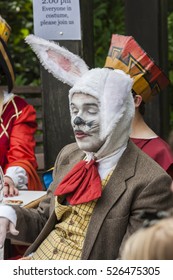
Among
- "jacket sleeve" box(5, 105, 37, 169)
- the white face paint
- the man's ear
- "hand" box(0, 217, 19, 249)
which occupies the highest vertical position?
the white face paint

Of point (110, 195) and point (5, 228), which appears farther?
point (5, 228)

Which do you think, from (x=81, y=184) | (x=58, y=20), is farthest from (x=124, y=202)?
(x=58, y=20)

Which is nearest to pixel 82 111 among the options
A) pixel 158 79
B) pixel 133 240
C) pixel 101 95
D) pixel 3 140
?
pixel 101 95

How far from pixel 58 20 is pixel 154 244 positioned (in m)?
2.46

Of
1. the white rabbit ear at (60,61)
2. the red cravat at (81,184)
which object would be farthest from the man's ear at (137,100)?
the red cravat at (81,184)

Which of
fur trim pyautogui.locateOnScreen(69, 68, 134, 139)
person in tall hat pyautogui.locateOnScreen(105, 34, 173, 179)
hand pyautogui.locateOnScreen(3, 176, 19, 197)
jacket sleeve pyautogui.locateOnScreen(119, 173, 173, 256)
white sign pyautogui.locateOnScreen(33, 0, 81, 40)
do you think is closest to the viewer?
jacket sleeve pyautogui.locateOnScreen(119, 173, 173, 256)

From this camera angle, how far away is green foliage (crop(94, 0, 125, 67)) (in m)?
7.41

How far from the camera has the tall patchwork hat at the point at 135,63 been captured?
4.18m

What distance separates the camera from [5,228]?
3.57m

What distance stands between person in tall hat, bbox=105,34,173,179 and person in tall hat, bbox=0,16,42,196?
851 millimetres

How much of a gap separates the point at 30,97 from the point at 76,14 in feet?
7.66

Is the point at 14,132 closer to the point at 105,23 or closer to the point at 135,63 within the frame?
the point at 135,63

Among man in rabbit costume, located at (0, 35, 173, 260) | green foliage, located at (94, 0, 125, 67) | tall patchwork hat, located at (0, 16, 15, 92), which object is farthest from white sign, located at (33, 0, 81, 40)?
green foliage, located at (94, 0, 125, 67)

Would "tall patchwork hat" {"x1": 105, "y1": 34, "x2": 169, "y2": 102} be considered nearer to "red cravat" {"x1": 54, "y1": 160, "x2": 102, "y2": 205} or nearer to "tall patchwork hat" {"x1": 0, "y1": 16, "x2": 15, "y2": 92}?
"red cravat" {"x1": 54, "y1": 160, "x2": 102, "y2": 205}
